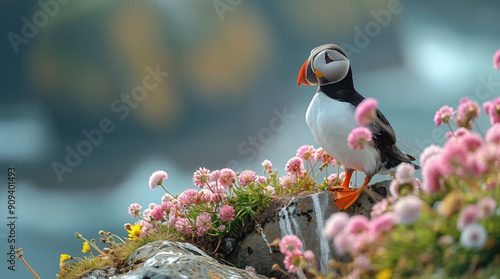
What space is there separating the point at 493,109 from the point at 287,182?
3.43 meters

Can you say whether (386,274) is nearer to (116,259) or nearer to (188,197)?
(116,259)

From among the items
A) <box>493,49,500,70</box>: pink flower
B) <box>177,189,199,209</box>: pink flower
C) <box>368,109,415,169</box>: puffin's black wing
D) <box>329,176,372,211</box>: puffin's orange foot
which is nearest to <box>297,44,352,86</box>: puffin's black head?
<box>368,109,415,169</box>: puffin's black wing

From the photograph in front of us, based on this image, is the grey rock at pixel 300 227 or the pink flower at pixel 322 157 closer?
the grey rock at pixel 300 227

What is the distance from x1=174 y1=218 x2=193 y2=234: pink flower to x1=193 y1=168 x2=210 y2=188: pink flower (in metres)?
0.44

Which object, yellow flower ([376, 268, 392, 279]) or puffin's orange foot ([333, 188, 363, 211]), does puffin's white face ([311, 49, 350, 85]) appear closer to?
puffin's orange foot ([333, 188, 363, 211])

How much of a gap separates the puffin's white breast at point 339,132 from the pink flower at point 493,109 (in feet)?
6.24

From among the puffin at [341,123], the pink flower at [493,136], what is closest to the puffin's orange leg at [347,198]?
the puffin at [341,123]

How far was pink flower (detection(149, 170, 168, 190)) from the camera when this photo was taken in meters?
5.14

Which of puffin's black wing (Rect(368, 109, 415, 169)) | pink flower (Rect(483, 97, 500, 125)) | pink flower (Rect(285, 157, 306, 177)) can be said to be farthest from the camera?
pink flower (Rect(285, 157, 306, 177))

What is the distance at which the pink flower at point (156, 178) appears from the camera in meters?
5.14

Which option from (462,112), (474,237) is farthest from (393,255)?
(462,112)

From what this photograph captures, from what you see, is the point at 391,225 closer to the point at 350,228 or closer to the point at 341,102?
the point at 350,228

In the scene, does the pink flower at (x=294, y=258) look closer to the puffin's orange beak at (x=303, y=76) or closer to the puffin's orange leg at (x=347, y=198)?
the puffin's orange leg at (x=347, y=198)

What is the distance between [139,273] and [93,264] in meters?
1.48
